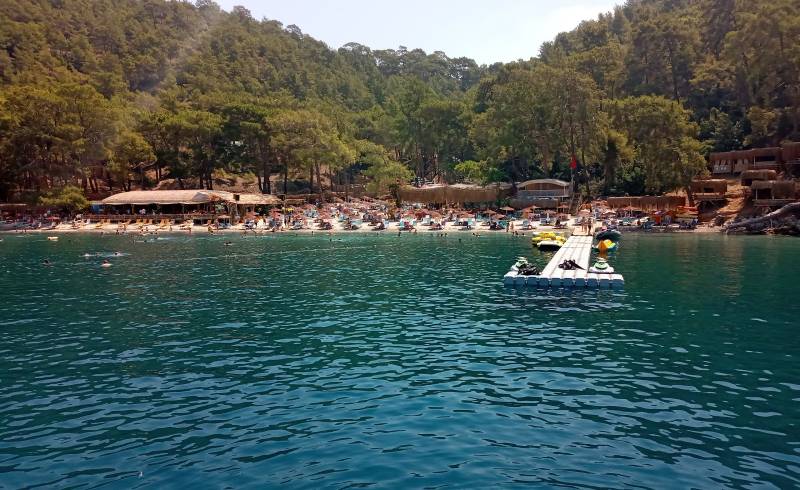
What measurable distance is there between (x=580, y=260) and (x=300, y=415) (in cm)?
2707

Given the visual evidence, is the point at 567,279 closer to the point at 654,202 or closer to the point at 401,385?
the point at 401,385

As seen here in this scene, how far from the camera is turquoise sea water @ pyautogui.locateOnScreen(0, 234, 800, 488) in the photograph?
10578 millimetres

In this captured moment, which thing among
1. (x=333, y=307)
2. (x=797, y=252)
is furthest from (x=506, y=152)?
(x=333, y=307)

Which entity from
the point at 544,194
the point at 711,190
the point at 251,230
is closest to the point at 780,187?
the point at 711,190

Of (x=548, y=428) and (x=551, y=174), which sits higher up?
(x=551, y=174)

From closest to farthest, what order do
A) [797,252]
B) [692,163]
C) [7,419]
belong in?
[7,419] → [797,252] → [692,163]

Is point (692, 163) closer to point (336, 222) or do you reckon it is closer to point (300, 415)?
point (336, 222)

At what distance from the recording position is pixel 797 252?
1655 inches

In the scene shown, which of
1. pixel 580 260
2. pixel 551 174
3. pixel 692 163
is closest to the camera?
pixel 580 260

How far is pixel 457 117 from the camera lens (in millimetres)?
93250

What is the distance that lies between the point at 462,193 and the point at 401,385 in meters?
63.4

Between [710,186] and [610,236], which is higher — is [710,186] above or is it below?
above

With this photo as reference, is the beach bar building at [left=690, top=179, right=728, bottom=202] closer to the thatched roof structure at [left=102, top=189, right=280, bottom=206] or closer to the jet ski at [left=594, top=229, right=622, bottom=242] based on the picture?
the jet ski at [left=594, top=229, right=622, bottom=242]

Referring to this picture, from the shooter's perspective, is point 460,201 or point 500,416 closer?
point 500,416
